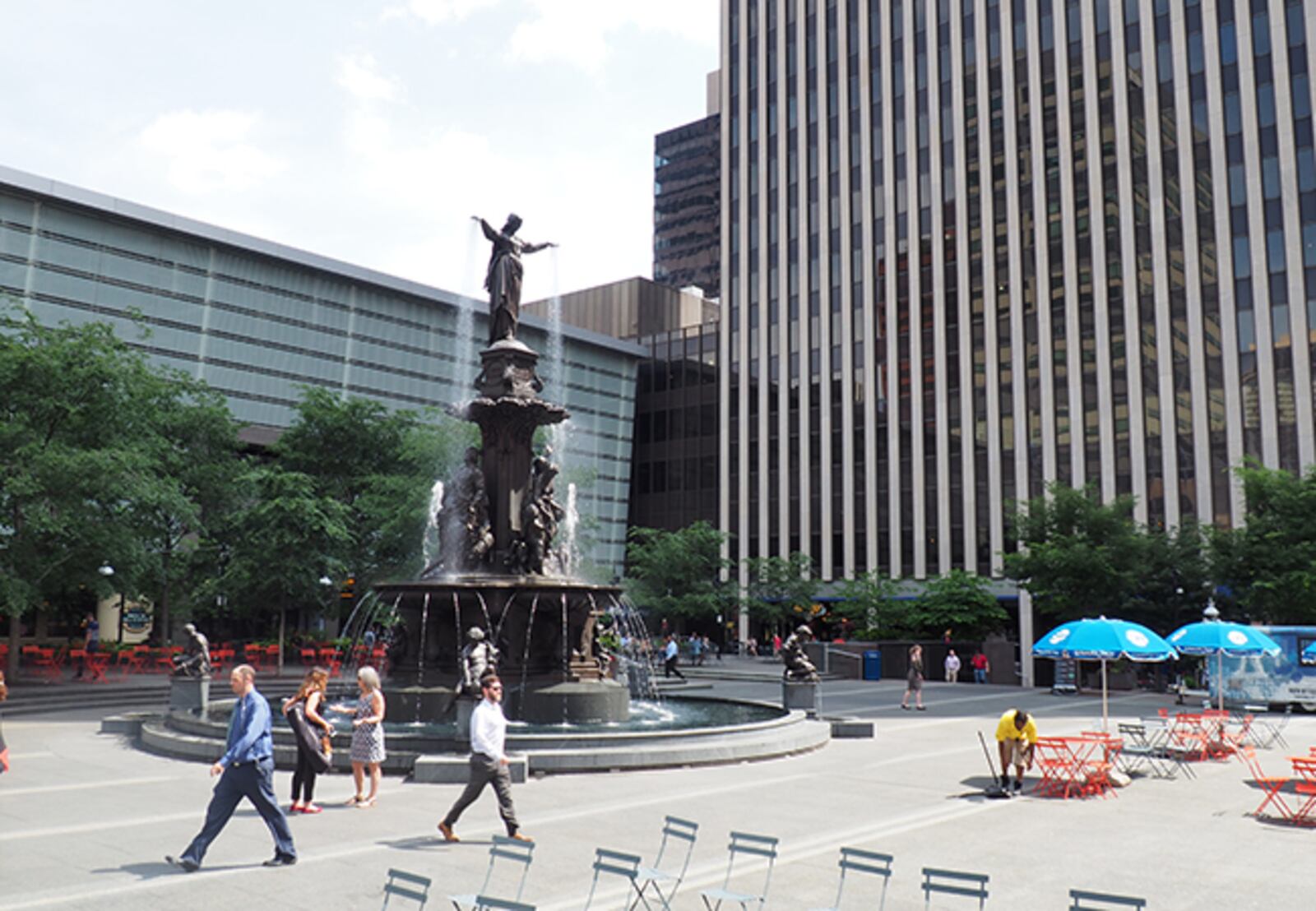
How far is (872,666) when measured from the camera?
4278cm


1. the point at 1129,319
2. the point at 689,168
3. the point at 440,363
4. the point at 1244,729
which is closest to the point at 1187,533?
the point at 1129,319

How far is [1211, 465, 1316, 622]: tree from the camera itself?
109 feet

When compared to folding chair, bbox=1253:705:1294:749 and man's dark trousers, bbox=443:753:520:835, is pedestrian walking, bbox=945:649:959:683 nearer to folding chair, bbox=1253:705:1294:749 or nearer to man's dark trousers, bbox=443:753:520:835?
folding chair, bbox=1253:705:1294:749

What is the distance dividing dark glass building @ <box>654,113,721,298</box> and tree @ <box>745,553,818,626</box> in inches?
2902

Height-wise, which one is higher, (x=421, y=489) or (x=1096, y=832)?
(x=421, y=489)

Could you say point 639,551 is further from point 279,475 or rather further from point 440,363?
point 279,475

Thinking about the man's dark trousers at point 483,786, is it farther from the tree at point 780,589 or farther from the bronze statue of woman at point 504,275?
the tree at point 780,589

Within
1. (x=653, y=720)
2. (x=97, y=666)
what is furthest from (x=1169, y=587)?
(x=97, y=666)

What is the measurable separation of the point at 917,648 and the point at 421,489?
2004cm

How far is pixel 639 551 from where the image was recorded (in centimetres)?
5691

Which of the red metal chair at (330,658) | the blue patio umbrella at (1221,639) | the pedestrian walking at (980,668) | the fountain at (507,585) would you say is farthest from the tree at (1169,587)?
the red metal chair at (330,658)

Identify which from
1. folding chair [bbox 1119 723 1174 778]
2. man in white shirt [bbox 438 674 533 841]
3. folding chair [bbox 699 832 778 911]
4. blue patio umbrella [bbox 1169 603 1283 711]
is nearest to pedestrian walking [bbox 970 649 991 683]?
blue patio umbrella [bbox 1169 603 1283 711]

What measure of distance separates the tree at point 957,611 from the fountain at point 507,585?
84.5 feet

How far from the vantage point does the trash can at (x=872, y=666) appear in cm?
4272
